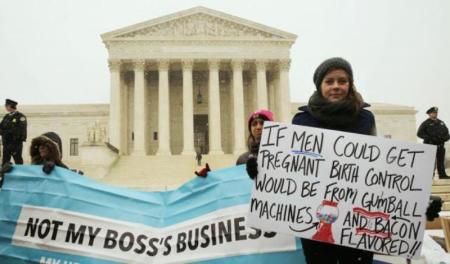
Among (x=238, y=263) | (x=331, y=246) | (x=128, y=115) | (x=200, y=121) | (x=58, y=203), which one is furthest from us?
(x=200, y=121)

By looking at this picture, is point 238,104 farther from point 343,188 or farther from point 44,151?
point 343,188

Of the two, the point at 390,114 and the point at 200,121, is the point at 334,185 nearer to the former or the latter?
the point at 200,121

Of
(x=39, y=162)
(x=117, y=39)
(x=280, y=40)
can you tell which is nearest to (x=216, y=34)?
(x=280, y=40)

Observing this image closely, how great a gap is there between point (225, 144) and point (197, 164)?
11094 mm

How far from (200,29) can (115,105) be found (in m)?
10.7

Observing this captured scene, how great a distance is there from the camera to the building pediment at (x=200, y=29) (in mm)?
38469

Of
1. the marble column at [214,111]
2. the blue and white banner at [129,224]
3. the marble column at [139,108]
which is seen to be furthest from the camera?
the marble column at [214,111]

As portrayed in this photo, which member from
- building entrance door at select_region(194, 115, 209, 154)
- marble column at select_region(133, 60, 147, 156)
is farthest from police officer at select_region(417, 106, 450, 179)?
building entrance door at select_region(194, 115, 209, 154)

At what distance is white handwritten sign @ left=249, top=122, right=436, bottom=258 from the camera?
3.47 m

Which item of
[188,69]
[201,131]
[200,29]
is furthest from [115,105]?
[200,29]

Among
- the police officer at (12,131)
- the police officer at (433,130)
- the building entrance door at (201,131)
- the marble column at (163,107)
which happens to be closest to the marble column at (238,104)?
the marble column at (163,107)

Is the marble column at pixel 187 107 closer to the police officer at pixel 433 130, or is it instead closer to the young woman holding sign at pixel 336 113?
the police officer at pixel 433 130

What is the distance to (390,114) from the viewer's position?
1923 inches

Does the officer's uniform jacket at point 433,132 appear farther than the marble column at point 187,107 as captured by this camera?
No
